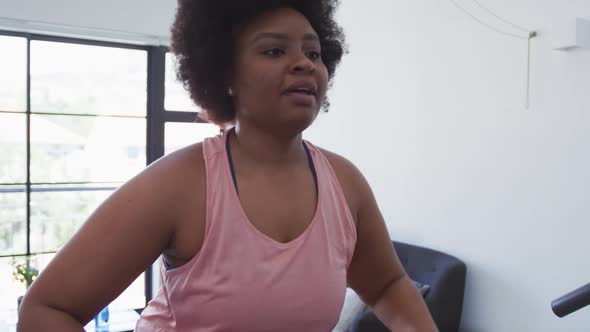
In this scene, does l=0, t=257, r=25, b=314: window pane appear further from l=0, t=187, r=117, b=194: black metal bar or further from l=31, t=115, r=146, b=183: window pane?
l=31, t=115, r=146, b=183: window pane

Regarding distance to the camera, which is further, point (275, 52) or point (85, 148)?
point (85, 148)

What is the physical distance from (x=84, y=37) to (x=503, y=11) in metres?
2.96

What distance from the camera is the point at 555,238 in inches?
91.8

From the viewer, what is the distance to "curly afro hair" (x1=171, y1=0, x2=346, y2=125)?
3.00ft

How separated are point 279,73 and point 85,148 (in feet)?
12.2

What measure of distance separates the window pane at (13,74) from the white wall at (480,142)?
25cm

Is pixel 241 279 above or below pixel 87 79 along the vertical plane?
below

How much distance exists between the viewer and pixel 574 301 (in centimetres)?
81

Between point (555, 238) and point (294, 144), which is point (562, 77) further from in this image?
point (294, 144)

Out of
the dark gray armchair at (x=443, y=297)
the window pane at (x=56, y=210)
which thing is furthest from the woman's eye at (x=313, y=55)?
the window pane at (x=56, y=210)

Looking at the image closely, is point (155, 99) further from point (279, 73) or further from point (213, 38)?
point (279, 73)

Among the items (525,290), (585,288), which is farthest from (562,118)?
(585,288)

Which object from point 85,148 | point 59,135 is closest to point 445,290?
point 85,148

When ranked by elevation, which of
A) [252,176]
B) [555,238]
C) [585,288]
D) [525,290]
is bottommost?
[525,290]
